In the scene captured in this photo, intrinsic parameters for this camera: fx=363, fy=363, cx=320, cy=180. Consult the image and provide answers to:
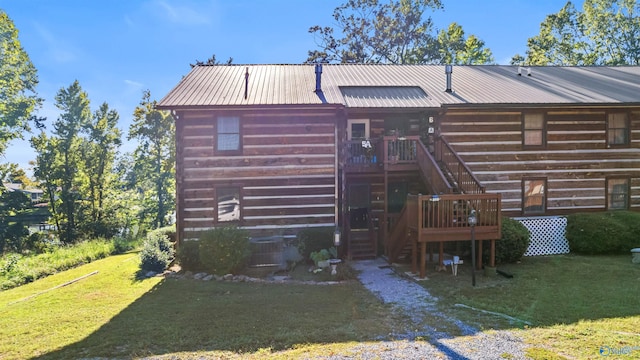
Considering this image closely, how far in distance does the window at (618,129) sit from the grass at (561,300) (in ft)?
18.6

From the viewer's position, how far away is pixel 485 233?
1035 cm

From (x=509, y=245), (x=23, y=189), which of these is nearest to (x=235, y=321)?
(x=509, y=245)

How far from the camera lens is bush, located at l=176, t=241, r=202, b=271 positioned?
12.0 meters

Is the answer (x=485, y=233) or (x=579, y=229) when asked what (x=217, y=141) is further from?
(x=579, y=229)

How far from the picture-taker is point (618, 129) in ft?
49.6

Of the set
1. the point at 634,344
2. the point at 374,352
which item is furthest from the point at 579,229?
the point at 374,352

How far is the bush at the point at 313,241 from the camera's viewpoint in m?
12.7

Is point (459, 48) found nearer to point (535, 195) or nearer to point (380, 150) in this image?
point (535, 195)

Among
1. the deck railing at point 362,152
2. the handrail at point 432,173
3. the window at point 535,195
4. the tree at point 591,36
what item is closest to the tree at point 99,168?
the deck railing at point 362,152

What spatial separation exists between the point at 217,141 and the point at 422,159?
7358mm

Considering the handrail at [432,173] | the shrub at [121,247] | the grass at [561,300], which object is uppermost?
the handrail at [432,173]

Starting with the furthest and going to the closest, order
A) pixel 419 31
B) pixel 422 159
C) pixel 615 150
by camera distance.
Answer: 1. pixel 419 31
2. pixel 615 150
3. pixel 422 159

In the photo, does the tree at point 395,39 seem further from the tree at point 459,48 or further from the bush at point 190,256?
the bush at point 190,256

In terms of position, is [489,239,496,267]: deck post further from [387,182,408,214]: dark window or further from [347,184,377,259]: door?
[387,182,408,214]: dark window
